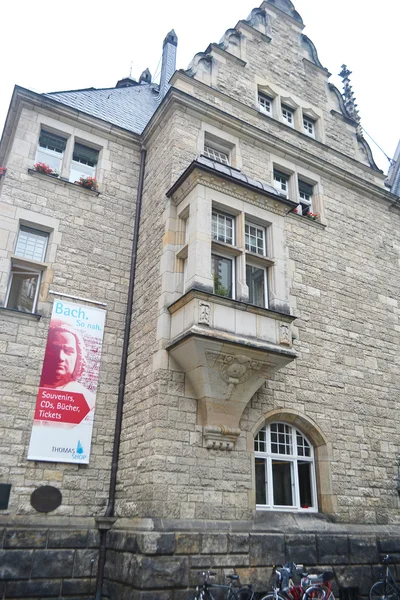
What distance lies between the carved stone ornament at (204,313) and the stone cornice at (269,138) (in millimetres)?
5203

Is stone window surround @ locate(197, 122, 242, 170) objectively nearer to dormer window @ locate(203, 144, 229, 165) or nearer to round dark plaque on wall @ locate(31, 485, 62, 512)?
dormer window @ locate(203, 144, 229, 165)

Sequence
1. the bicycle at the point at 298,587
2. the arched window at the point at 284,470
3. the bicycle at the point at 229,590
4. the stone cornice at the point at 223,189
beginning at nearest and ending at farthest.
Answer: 1. the bicycle at the point at 229,590
2. the bicycle at the point at 298,587
3. the arched window at the point at 284,470
4. the stone cornice at the point at 223,189

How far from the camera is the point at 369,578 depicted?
8852 mm

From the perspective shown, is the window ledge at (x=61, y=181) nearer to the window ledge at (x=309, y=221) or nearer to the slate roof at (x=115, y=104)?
the slate roof at (x=115, y=104)

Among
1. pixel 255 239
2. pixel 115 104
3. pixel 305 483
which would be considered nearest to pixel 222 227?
pixel 255 239

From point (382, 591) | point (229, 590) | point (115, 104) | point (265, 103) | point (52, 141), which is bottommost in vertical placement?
point (382, 591)

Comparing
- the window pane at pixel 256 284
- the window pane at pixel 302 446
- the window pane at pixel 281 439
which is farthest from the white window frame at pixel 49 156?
the window pane at pixel 302 446

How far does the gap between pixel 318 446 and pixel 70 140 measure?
852 centimetres

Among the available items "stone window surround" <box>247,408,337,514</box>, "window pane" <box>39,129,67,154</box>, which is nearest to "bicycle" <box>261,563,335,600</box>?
"stone window surround" <box>247,408,337,514</box>

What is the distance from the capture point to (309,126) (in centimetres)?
1433

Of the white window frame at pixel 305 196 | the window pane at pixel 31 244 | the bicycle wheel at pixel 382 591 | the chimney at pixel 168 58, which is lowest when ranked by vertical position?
the bicycle wheel at pixel 382 591

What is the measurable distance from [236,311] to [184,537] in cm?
360

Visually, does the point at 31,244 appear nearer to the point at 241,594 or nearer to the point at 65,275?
the point at 65,275

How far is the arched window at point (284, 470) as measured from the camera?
361 inches
